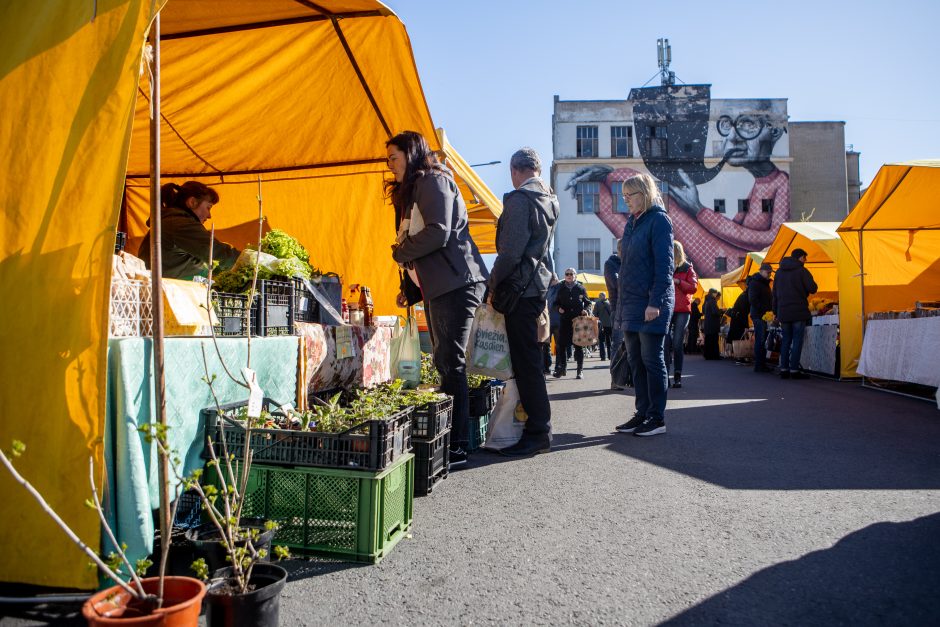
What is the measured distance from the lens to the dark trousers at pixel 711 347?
18.4 metres

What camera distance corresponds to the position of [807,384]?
1048 cm

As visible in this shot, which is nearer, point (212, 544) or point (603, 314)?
point (212, 544)

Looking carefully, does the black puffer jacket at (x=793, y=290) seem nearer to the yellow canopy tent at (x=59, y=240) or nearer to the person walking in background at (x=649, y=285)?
the person walking in background at (x=649, y=285)

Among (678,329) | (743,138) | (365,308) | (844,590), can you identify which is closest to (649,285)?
(365,308)

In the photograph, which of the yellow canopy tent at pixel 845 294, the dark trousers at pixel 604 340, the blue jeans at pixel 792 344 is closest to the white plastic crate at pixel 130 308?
the yellow canopy tent at pixel 845 294

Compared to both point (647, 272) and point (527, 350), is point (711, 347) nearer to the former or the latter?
point (647, 272)

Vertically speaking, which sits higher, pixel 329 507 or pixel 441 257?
pixel 441 257

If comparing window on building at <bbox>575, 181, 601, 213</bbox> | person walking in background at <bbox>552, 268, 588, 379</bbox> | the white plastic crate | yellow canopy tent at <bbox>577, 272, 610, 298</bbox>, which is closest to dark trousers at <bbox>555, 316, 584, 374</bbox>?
person walking in background at <bbox>552, 268, 588, 379</bbox>

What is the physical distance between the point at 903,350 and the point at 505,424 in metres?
6.25

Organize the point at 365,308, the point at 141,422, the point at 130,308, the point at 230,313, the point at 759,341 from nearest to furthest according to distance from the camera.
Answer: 1. the point at 141,422
2. the point at 130,308
3. the point at 230,313
4. the point at 365,308
5. the point at 759,341

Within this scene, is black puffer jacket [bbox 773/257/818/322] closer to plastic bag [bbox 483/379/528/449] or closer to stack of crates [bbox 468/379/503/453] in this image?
stack of crates [bbox 468/379/503/453]

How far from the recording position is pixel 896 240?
11016mm

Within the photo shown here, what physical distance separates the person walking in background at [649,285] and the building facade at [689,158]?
3599 cm

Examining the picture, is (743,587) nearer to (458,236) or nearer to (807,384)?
(458,236)
